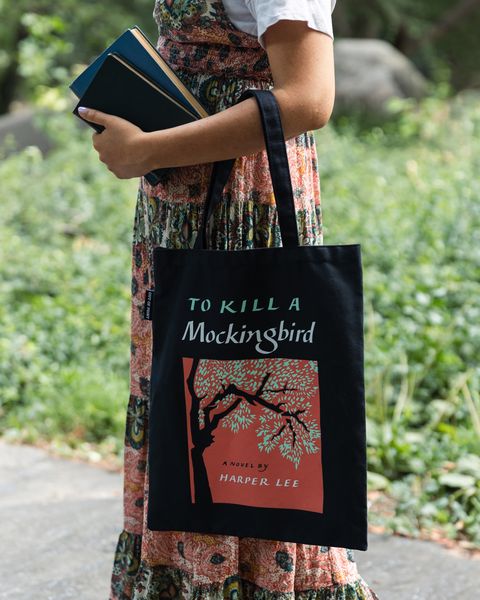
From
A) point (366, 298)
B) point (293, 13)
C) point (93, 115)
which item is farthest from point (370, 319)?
point (293, 13)

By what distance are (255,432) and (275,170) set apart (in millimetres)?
492

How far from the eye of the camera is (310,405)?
1646 mm

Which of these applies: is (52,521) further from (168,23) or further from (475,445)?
(168,23)

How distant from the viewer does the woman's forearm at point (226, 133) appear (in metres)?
1.58

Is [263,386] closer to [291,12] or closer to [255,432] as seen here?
[255,432]

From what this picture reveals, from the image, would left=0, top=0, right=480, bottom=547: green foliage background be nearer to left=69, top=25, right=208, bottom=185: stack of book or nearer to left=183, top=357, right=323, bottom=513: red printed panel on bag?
left=183, top=357, right=323, bottom=513: red printed panel on bag

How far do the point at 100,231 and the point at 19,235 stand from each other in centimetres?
58

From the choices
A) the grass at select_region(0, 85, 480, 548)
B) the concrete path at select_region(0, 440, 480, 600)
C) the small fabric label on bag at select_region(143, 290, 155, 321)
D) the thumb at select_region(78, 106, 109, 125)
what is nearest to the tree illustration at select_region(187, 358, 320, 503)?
the small fabric label on bag at select_region(143, 290, 155, 321)

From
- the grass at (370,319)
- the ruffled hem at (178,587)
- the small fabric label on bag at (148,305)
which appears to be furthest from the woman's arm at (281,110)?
the grass at (370,319)

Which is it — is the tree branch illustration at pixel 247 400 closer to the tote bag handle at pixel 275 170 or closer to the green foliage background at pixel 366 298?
the tote bag handle at pixel 275 170

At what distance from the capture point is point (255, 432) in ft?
5.51

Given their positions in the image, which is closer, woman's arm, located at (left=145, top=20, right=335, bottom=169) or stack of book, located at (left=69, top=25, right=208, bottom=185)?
woman's arm, located at (left=145, top=20, right=335, bottom=169)

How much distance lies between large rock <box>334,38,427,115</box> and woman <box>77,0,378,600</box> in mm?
11376

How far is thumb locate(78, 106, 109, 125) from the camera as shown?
173 centimetres
